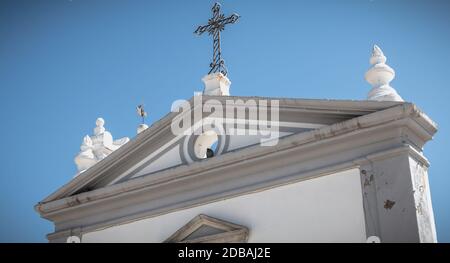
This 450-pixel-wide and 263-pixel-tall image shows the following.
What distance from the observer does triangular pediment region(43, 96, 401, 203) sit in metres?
11.9

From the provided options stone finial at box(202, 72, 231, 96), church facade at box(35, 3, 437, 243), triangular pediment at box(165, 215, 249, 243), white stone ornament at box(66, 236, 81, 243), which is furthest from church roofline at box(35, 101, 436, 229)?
Result: stone finial at box(202, 72, 231, 96)

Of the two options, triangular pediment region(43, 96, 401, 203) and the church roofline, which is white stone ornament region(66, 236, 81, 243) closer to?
the church roofline

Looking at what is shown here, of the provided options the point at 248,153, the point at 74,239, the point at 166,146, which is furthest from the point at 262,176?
the point at 74,239

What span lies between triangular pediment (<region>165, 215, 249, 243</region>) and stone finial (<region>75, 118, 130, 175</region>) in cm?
246

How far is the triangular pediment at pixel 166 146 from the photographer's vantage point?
467 inches

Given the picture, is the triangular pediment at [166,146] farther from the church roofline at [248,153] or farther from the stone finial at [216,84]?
the stone finial at [216,84]

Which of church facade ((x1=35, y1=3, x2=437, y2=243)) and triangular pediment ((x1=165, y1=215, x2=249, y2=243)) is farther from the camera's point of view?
triangular pediment ((x1=165, y1=215, x2=249, y2=243))

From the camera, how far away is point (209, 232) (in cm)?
1214

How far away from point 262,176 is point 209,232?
1070 mm

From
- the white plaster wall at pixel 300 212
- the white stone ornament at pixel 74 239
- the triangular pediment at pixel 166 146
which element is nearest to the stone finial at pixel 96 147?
the triangular pediment at pixel 166 146

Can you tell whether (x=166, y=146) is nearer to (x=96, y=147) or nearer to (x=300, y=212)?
(x=96, y=147)
